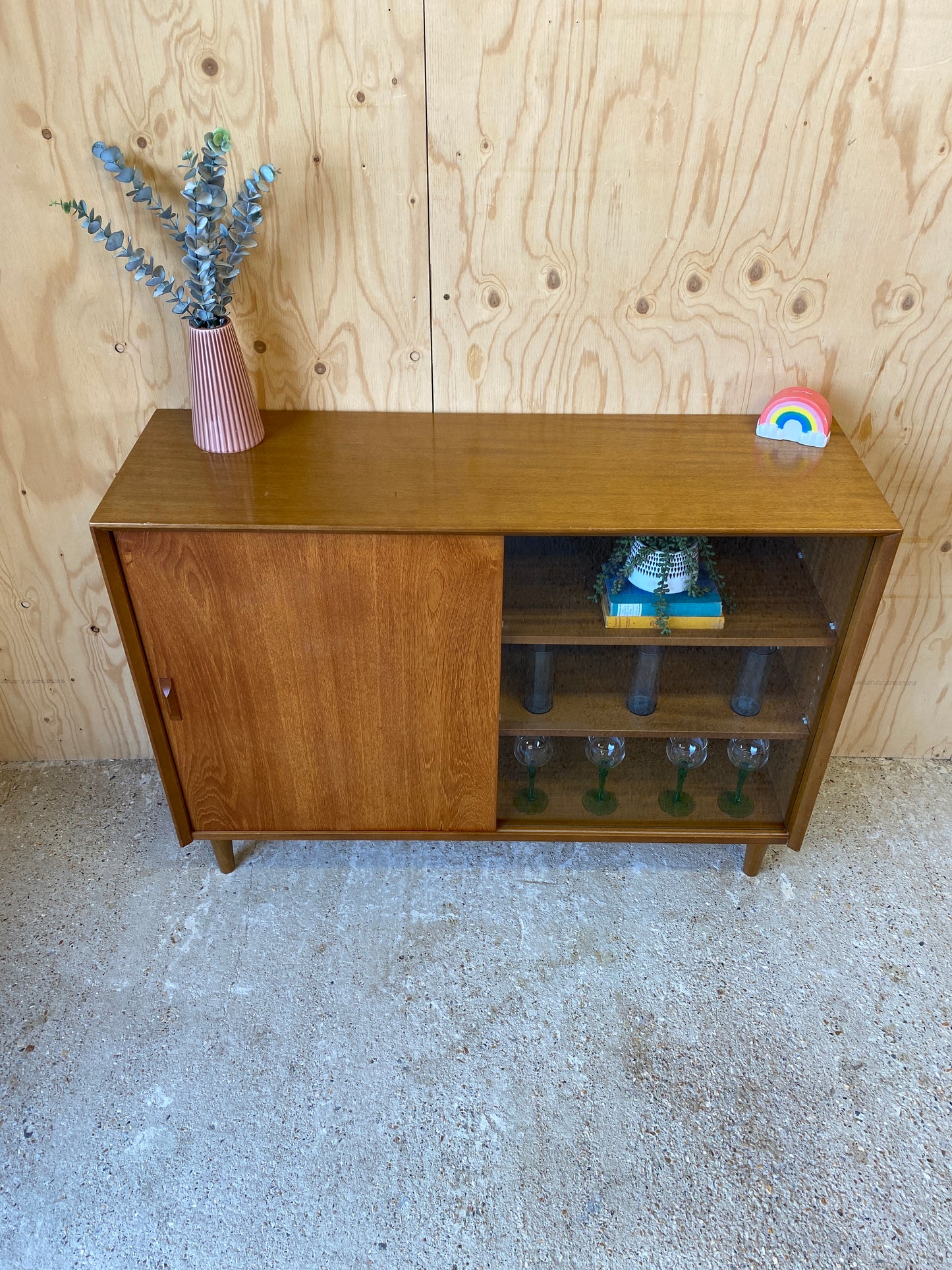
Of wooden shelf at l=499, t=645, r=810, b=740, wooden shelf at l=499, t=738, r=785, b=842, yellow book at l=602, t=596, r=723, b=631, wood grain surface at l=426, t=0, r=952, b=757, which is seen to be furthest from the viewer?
wooden shelf at l=499, t=738, r=785, b=842

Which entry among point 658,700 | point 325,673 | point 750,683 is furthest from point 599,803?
point 325,673

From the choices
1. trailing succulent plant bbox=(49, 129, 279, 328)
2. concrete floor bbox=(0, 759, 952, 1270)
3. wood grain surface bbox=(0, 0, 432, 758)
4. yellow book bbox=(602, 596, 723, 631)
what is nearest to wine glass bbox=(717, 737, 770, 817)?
concrete floor bbox=(0, 759, 952, 1270)

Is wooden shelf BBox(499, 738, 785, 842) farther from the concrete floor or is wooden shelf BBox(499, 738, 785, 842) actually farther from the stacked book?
the stacked book

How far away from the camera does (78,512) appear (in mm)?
1784

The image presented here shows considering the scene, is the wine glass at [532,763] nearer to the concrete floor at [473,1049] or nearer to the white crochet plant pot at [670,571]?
the concrete floor at [473,1049]

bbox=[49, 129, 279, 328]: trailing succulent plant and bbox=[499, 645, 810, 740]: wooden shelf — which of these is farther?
bbox=[499, 645, 810, 740]: wooden shelf

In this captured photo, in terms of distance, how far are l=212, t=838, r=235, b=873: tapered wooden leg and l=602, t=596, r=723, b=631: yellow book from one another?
89 centimetres

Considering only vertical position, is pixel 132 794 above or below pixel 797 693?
below

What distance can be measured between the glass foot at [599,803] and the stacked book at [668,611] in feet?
1.38

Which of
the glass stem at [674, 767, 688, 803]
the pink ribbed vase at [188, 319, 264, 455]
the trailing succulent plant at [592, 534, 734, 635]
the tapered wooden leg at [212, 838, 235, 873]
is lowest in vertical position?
the tapered wooden leg at [212, 838, 235, 873]

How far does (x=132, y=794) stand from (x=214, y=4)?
152cm

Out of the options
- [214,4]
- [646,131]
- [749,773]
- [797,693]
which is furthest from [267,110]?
[749,773]

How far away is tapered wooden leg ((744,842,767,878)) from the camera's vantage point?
1.84m

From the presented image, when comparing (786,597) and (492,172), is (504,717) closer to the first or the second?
(786,597)
